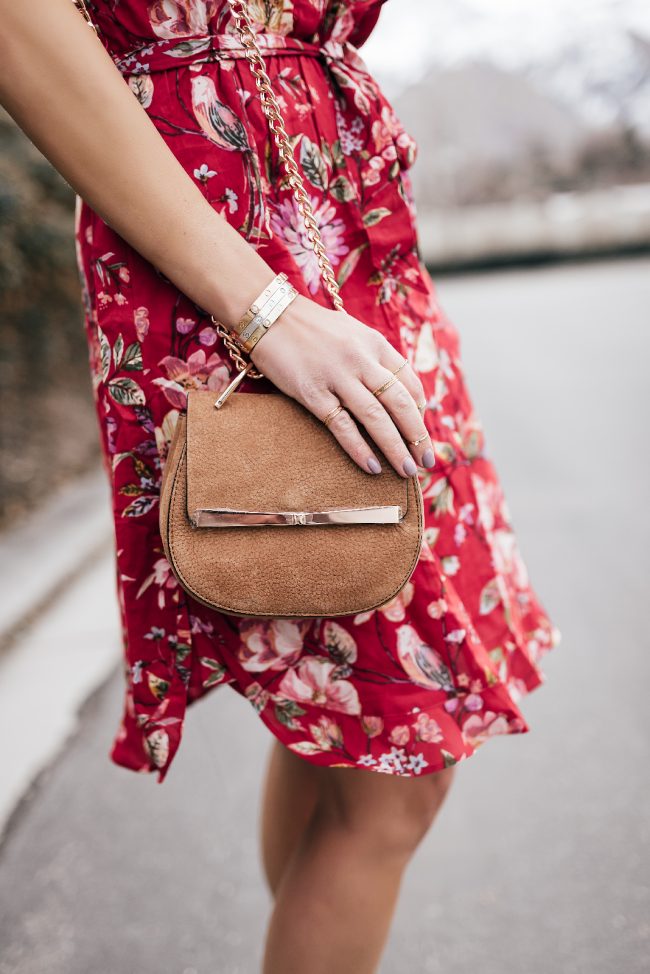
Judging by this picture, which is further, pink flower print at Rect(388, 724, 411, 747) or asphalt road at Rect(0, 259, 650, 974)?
asphalt road at Rect(0, 259, 650, 974)

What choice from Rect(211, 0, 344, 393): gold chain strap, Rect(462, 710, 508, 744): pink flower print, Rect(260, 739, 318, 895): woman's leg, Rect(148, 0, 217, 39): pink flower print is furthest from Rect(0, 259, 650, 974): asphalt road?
Rect(148, 0, 217, 39): pink flower print

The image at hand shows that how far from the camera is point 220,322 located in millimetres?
756

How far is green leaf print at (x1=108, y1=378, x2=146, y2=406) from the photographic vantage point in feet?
2.72

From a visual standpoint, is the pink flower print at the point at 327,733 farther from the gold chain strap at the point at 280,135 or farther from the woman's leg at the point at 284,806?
the gold chain strap at the point at 280,135

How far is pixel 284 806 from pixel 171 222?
31.5 inches

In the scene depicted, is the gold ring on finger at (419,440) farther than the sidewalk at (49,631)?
No

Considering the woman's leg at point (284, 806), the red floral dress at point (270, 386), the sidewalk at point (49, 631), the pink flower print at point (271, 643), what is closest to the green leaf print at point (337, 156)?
the red floral dress at point (270, 386)

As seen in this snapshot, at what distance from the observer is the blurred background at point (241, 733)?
55.4 inches

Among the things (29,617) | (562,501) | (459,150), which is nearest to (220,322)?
(29,617)

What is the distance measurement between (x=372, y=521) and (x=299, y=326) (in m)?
0.19

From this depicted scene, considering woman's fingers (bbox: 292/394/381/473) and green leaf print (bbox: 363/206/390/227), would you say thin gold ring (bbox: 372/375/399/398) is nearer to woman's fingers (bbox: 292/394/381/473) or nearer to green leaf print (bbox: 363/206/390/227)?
woman's fingers (bbox: 292/394/381/473)

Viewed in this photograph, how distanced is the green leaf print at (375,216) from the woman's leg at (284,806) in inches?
26.0

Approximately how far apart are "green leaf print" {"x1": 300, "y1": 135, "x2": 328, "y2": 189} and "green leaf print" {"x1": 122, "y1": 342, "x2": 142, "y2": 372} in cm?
24

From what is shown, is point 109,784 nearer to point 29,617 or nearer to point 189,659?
point 29,617
